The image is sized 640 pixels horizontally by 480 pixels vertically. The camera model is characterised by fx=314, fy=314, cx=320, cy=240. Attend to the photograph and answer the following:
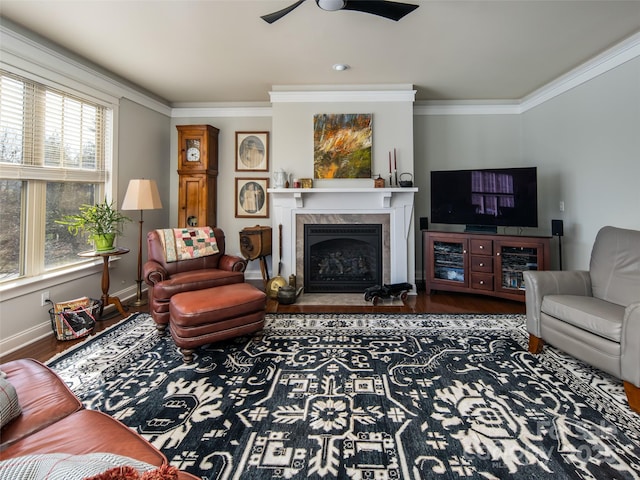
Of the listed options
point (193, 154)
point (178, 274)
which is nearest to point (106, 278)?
point (178, 274)

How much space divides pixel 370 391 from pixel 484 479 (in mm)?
746

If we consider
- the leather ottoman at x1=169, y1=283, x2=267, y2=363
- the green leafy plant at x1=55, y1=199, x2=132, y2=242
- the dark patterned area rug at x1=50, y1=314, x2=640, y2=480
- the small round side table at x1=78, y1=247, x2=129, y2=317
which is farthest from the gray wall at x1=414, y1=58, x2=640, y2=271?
the green leafy plant at x1=55, y1=199, x2=132, y2=242

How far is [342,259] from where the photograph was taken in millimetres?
4359

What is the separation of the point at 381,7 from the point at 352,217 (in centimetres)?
246

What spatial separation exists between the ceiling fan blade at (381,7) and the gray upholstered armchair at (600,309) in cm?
212

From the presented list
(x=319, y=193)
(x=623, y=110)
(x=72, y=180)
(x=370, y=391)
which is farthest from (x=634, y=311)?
(x=72, y=180)

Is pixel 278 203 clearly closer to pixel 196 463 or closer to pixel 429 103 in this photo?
pixel 429 103

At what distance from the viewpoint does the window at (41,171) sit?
8.61ft

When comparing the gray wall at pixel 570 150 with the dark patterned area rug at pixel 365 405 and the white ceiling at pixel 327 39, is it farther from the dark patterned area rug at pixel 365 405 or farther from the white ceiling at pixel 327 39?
the dark patterned area rug at pixel 365 405

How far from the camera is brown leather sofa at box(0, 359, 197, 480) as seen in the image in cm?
91

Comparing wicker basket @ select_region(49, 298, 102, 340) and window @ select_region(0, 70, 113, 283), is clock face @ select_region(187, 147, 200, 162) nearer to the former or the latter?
window @ select_region(0, 70, 113, 283)

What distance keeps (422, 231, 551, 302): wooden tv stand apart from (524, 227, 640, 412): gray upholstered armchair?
109cm

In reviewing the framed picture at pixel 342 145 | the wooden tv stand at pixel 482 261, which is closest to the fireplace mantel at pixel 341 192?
the framed picture at pixel 342 145

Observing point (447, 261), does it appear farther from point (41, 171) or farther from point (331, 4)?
point (41, 171)
